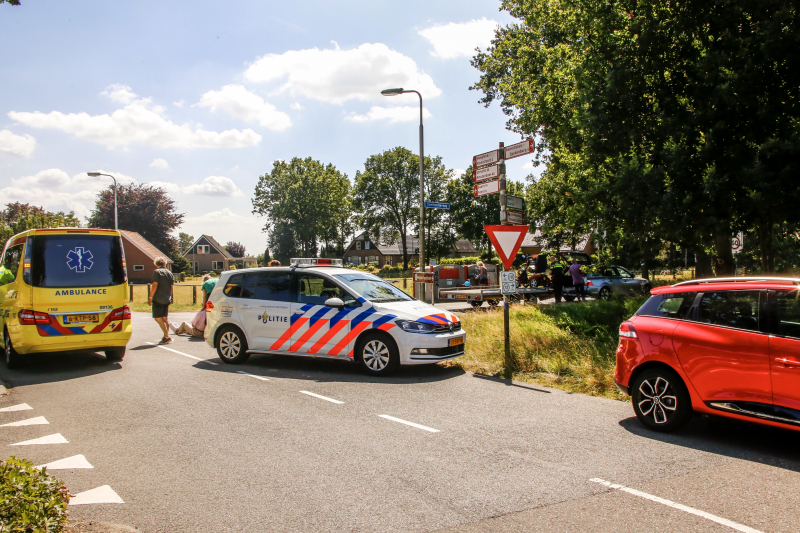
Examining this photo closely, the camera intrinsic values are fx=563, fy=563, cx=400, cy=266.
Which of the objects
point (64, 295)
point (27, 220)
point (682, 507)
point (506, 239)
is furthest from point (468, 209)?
point (682, 507)

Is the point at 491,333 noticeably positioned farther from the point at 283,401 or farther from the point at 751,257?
the point at 751,257

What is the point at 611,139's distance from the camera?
40.0 feet

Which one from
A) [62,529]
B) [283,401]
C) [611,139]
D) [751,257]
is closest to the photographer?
[62,529]

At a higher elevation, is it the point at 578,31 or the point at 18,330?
the point at 578,31

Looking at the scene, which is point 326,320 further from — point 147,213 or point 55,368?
point 147,213

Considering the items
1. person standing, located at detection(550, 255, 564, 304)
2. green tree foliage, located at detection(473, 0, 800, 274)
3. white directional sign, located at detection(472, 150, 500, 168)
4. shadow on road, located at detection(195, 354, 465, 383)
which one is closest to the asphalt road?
shadow on road, located at detection(195, 354, 465, 383)

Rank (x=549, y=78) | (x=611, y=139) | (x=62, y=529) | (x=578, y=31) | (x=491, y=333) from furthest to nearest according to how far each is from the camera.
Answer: (x=549, y=78)
(x=578, y=31)
(x=611, y=139)
(x=491, y=333)
(x=62, y=529)

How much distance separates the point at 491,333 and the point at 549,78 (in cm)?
1184

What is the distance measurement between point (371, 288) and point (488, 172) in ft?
9.75

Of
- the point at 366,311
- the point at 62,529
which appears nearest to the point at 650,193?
the point at 366,311

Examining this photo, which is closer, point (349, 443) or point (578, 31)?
point (349, 443)

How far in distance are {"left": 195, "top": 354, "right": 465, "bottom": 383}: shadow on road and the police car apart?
9.7 inches

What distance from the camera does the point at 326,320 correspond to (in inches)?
366

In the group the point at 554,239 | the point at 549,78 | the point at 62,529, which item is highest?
the point at 549,78
